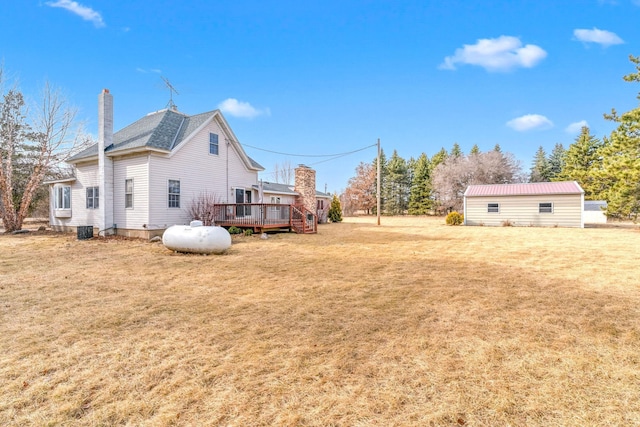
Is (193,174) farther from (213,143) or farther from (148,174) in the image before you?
(148,174)

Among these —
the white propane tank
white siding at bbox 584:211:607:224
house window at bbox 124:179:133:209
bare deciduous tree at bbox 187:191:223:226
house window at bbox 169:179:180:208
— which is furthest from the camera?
white siding at bbox 584:211:607:224

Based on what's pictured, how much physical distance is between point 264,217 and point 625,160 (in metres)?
18.4

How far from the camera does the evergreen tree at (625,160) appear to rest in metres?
15.6

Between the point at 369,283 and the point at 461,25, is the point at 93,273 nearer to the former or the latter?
the point at 369,283

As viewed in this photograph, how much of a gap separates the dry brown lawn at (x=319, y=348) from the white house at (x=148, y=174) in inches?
274

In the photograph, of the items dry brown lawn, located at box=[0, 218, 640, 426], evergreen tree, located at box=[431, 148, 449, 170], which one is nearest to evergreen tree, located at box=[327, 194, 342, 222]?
dry brown lawn, located at box=[0, 218, 640, 426]

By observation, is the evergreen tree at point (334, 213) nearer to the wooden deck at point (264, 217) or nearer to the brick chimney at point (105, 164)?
the wooden deck at point (264, 217)

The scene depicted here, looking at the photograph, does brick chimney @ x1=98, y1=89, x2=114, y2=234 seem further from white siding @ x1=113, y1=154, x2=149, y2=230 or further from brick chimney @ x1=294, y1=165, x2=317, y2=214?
brick chimney @ x1=294, y1=165, x2=317, y2=214

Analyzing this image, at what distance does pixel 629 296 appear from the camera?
493cm

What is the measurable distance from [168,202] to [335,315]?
11.8 meters

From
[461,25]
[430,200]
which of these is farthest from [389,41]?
[430,200]

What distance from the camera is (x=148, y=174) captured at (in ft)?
41.3

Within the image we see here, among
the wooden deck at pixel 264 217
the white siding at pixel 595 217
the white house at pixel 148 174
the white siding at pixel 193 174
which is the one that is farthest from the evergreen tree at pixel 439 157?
the white house at pixel 148 174

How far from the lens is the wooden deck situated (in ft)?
47.4
